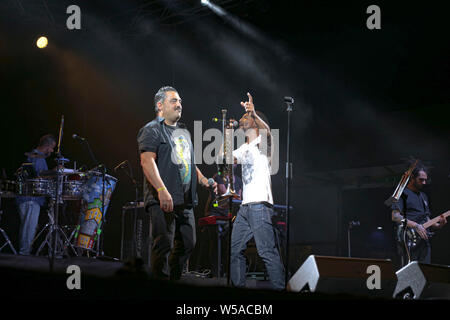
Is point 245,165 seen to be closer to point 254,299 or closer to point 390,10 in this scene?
point 254,299

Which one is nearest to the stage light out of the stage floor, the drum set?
the drum set

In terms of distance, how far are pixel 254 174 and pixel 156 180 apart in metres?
1.33

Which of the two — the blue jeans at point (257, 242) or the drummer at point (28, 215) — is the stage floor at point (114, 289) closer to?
the blue jeans at point (257, 242)

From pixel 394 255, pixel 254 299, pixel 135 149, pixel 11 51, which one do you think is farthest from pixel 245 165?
pixel 394 255

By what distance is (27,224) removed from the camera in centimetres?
826

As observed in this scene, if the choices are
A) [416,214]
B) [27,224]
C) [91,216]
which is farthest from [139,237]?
[416,214]

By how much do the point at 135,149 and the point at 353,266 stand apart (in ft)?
26.1

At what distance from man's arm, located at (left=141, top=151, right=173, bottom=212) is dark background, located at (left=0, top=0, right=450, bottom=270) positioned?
266 inches

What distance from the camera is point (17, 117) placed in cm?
1027

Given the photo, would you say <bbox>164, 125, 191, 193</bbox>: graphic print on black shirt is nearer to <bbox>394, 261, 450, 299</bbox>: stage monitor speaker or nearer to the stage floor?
<bbox>394, 261, 450, 299</bbox>: stage monitor speaker

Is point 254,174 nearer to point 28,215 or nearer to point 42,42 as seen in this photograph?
point 28,215

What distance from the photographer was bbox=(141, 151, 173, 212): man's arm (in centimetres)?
395

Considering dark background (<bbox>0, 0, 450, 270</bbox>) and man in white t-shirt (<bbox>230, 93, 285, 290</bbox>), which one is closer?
man in white t-shirt (<bbox>230, 93, 285, 290</bbox>)
